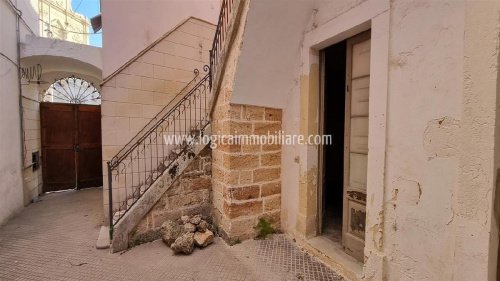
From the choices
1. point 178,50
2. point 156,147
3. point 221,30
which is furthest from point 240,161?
point 178,50

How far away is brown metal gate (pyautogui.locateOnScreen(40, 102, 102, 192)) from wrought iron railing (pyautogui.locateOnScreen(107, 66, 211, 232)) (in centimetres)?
299

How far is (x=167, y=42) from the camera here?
15.6 ft

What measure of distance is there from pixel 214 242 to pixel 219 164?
3.47 ft

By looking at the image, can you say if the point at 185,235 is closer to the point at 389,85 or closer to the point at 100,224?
the point at 100,224

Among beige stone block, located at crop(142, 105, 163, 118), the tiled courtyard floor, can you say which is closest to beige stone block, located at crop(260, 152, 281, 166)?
the tiled courtyard floor

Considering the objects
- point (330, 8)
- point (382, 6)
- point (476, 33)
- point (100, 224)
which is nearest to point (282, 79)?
point (330, 8)

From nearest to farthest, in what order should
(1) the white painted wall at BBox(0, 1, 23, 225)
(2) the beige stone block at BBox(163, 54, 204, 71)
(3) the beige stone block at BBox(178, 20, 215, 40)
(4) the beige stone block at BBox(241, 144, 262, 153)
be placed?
(4) the beige stone block at BBox(241, 144, 262, 153) → (1) the white painted wall at BBox(0, 1, 23, 225) → (2) the beige stone block at BBox(163, 54, 204, 71) → (3) the beige stone block at BBox(178, 20, 215, 40)

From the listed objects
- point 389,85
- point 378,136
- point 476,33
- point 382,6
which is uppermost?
point 382,6

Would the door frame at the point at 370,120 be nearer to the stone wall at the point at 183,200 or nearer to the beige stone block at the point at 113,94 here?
the stone wall at the point at 183,200

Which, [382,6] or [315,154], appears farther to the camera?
[315,154]

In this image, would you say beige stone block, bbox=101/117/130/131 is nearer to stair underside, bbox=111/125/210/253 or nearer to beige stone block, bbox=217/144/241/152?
stair underside, bbox=111/125/210/253

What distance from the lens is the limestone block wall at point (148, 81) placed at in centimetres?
431

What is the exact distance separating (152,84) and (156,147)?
1.25 meters

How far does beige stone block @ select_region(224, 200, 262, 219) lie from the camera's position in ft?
10.1
